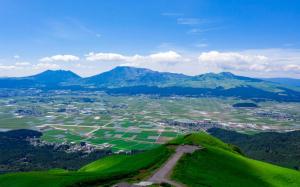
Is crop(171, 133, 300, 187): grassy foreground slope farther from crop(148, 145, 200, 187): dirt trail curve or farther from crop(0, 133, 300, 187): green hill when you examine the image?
crop(148, 145, 200, 187): dirt trail curve

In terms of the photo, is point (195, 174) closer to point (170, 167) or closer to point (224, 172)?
point (170, 167)

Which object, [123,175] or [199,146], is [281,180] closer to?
[199,146]

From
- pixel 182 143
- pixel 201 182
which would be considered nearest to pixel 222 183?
pixel 201 182

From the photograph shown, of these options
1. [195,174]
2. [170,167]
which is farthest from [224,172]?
[170,167]

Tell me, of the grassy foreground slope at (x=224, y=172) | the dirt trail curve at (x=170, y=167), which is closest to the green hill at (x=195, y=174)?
the grassy foreground slope at (x=224, y=172)

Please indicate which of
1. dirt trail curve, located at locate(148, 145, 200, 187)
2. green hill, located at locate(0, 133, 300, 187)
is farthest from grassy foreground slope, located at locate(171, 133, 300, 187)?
dirt trail curve, located at locate(148, 145, 200, 187)

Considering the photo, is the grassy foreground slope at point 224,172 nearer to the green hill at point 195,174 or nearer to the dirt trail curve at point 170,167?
the green hill at point 195,174
